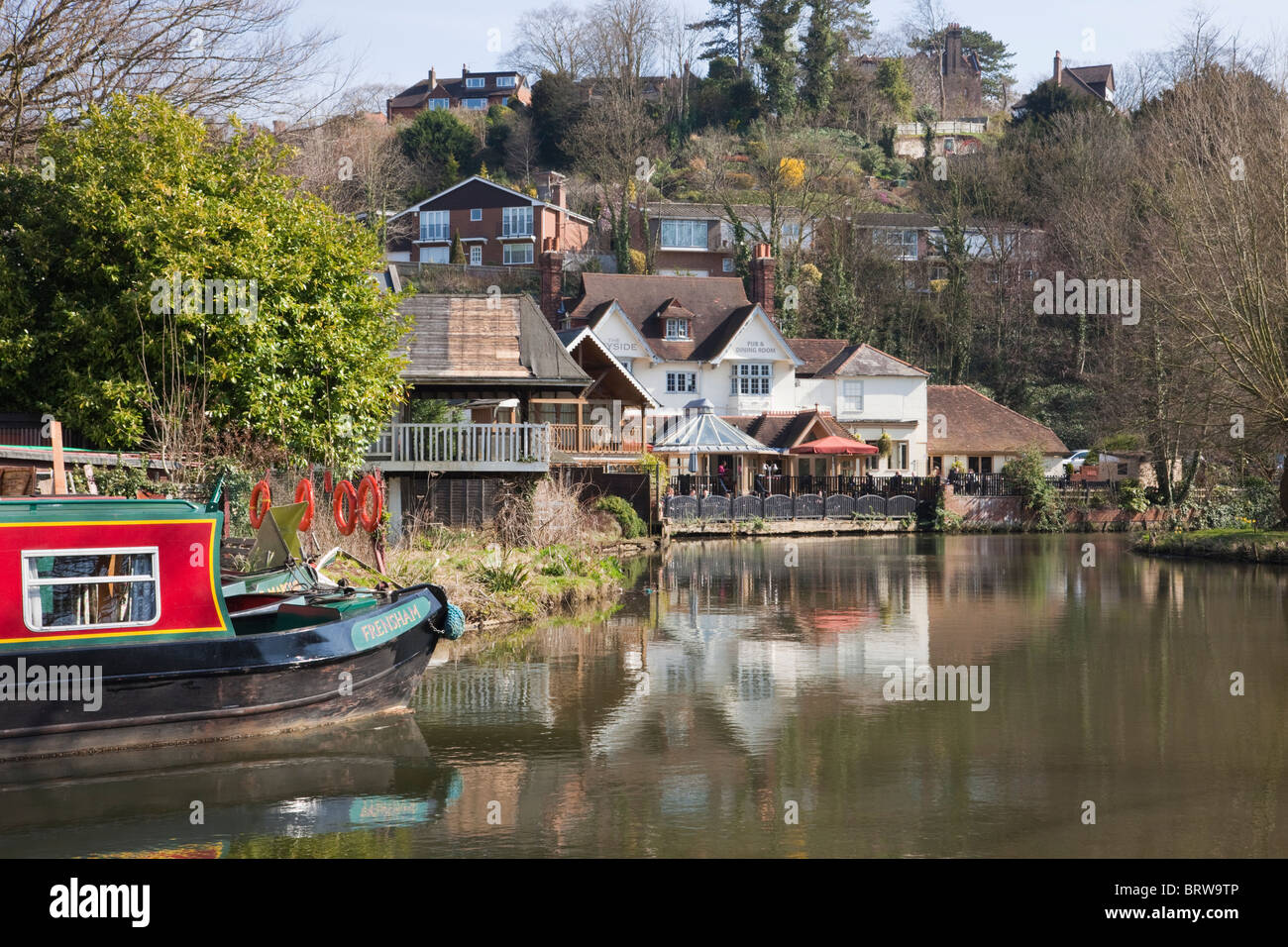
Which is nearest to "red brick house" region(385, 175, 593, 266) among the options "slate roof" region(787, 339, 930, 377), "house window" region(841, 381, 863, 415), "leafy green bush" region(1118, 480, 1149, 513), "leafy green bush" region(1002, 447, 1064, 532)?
"slate roof" region(787, 339, 930, 377)

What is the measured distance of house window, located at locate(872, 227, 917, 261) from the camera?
2867 inches

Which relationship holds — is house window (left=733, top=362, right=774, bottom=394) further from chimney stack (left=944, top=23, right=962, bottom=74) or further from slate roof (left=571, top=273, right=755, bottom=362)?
chimney stack (left=944, top=23, right=962, bottom=74)

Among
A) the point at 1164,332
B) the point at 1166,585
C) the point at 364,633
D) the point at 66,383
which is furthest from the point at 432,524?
the point at 1164,332

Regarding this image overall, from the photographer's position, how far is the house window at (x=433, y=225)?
76250 millimetres

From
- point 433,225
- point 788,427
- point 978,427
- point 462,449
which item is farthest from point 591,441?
point 433,225

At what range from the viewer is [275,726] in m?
13.9

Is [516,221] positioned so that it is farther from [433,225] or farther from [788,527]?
[788,527]

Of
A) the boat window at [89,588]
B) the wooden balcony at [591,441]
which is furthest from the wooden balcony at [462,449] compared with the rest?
the boat window at [89,588]

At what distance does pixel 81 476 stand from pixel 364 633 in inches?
301

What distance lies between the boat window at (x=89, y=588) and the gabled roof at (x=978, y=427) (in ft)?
167

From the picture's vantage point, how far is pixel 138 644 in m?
12.9

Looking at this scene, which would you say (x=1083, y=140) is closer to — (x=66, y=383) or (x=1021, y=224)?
(x=1021, y=224)

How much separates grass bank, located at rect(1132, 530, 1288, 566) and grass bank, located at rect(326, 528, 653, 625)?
59.1ft
